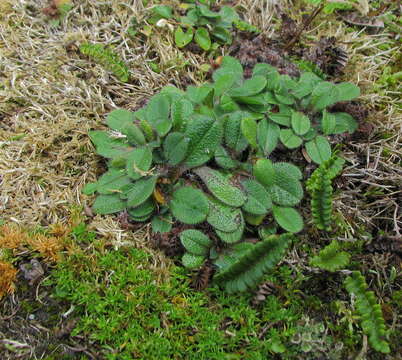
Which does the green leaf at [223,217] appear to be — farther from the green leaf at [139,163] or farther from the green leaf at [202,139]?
the green leaf at [139,163]

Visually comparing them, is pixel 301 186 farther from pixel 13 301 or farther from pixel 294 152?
pixel 13 301

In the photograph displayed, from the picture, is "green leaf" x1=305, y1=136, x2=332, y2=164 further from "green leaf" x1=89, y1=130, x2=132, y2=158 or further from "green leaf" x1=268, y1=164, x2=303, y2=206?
"green leaf" x1=89, y1=130, x2=132, y2=158

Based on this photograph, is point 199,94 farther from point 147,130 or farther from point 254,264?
point 254,264

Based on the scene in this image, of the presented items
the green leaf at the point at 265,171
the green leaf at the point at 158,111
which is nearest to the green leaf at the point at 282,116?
the green leaf at the point at 265,171

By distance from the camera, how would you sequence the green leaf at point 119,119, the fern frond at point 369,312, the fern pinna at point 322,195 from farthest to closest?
the green leaf at point 119,119
the fern pinna at point 322,195
the fern frond at point 369,312

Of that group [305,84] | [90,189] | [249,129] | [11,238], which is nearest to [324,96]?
[305,84]
